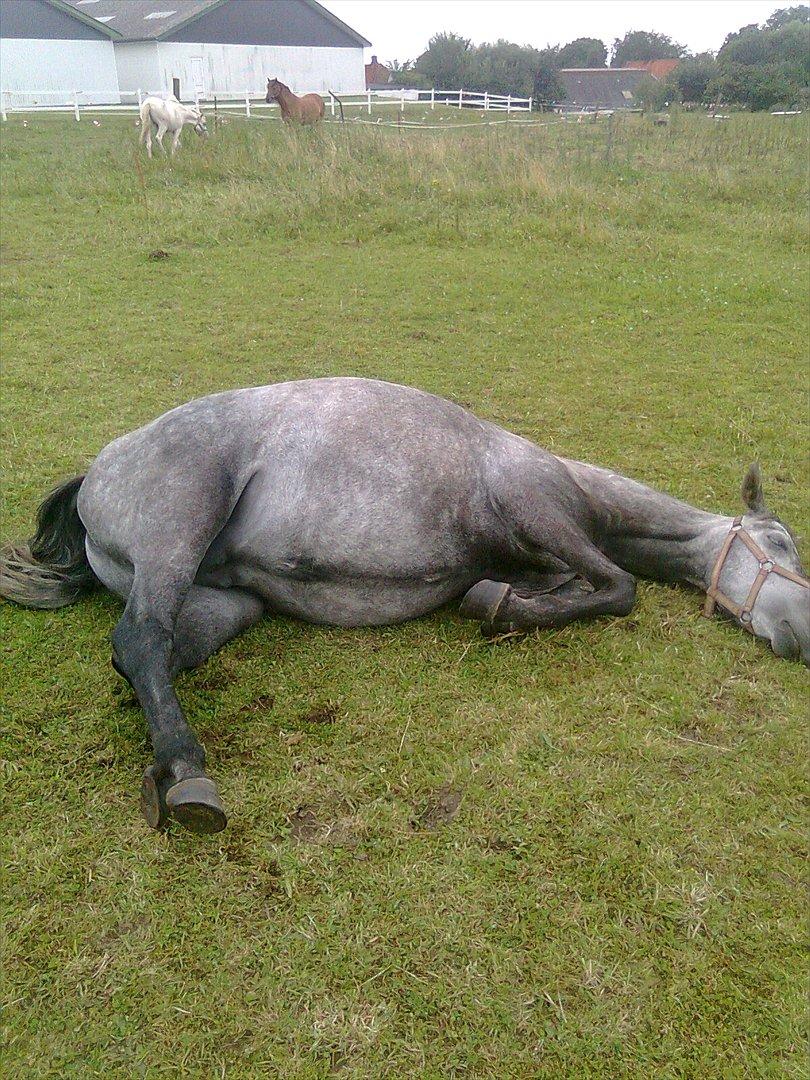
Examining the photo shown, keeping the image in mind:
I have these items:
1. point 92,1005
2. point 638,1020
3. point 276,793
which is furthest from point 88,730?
point 638,1020

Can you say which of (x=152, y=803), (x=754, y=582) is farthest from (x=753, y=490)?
(x=152, y=803)

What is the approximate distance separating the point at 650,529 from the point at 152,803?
2.67 meters

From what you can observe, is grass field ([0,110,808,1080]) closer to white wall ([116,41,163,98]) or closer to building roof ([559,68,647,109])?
white wall ([116,41,163,98])

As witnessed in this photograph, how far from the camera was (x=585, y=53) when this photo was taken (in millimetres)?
56344

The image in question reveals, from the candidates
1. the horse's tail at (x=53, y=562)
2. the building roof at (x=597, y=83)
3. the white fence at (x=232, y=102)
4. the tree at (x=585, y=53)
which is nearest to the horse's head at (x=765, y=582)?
the horse's tail at (x=53, y=562)

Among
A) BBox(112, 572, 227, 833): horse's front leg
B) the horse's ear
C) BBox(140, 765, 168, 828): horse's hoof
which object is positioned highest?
the horse's ear

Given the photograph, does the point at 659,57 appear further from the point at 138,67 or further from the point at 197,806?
the point at 197,806

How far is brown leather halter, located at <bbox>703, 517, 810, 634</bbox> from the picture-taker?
3734 mm

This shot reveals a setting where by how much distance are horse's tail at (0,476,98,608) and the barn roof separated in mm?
40021

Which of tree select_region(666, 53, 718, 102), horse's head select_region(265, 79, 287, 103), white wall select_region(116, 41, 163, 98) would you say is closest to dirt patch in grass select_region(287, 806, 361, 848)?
horse's head select_region(265, 79, 287, 103)

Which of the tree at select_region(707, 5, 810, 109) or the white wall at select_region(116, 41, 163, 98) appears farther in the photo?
the white wall at select_region(116, 41, 163, 98)

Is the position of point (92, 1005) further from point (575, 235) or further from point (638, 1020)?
point (575, 235)

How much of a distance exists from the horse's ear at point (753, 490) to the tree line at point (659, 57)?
26123 mm

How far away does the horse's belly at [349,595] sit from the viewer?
3676 mm
